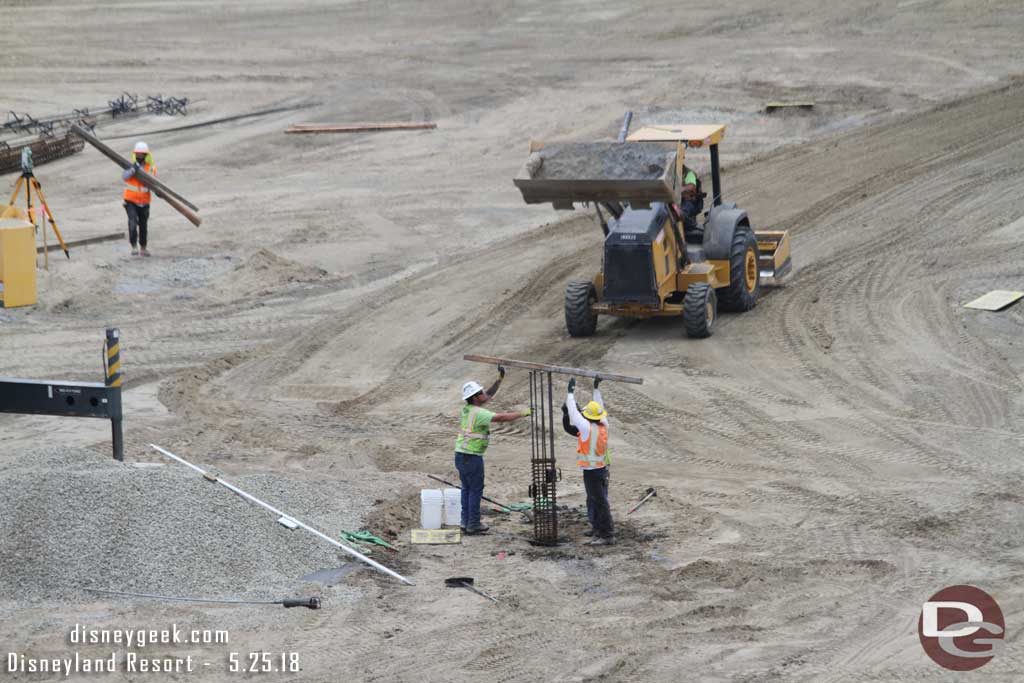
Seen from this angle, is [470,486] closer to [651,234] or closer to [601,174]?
[601,174]

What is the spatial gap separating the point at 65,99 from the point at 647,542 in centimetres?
2614

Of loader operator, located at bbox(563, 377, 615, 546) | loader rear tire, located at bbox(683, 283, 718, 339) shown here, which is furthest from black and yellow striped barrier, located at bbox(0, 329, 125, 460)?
loader rear tire, located at bbox(683, 283, 718, 339)

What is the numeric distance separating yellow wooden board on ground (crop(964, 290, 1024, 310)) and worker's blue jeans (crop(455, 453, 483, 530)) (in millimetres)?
8946

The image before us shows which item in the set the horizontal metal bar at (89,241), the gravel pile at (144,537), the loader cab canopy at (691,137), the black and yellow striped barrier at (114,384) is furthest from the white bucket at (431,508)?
the horizontal metal bar at (89,241)

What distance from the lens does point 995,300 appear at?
19422 mm

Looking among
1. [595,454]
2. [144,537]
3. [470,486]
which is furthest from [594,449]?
[144,537]

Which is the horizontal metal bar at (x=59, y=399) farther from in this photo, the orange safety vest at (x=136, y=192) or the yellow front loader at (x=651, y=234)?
the orange safety vest at (x=136, y=192)

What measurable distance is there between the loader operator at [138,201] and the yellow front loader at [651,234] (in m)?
8.32

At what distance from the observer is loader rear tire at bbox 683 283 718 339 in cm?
1883

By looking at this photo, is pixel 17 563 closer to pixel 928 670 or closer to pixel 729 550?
pixel 729 550

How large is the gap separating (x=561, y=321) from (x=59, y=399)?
841 cm

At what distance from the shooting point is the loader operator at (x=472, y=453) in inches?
530

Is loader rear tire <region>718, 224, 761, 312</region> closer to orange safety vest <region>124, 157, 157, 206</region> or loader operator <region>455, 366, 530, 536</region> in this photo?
loader operator <region>455, 366, 530, 536</region>

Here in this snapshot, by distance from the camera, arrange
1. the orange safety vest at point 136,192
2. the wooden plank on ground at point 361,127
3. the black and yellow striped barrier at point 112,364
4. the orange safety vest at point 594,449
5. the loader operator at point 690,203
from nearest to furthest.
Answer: the orange safety vest at point 594,449 → the black and yellow striped barrier at point 112,364 → the loader operator at point 690,203 → the orange safety vest at point 136,192 → the wooden plank on ground at point 361,127
